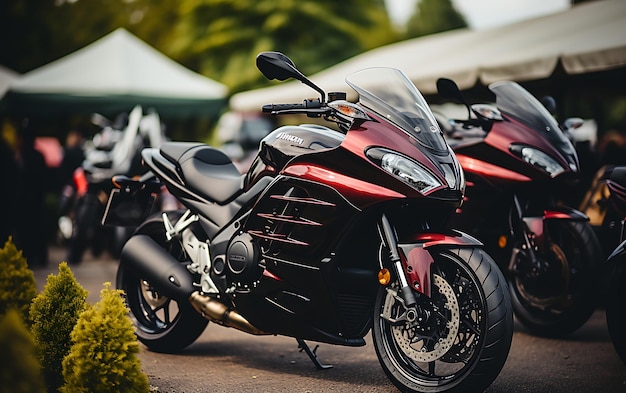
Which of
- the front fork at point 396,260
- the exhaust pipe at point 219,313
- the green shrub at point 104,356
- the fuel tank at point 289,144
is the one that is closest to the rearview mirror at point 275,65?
the fuel tank at point 289,144

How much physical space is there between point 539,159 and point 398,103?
2.01m

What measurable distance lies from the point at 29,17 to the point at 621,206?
29.6m

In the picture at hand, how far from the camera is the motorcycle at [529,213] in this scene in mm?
5992

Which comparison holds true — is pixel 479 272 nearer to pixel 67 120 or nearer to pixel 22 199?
pixel 22 199

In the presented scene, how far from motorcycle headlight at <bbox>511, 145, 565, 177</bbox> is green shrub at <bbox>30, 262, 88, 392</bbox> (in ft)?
11.0

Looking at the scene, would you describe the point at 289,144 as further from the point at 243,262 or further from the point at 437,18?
the point at 437,18

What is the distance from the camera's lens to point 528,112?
6.30 metres

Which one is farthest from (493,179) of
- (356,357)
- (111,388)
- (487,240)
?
(111,388)

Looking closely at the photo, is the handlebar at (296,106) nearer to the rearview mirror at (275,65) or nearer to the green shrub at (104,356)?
the rearview mirror at (275,65)

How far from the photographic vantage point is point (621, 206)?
5047mm

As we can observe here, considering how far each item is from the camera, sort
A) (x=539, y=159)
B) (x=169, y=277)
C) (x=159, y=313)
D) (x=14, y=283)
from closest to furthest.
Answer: (x=14, y=283), (x=169, y=277), (x=159, y=313), (x=539, y=159)

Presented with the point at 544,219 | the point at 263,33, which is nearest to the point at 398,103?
the point at 544,219

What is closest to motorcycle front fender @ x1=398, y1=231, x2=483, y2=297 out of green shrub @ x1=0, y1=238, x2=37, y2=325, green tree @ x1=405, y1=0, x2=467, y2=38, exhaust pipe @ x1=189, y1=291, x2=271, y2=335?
exhaust pipe @ x1=189, y1=291, x2=271, y2=335

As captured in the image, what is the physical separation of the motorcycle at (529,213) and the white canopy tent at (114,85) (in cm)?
906
